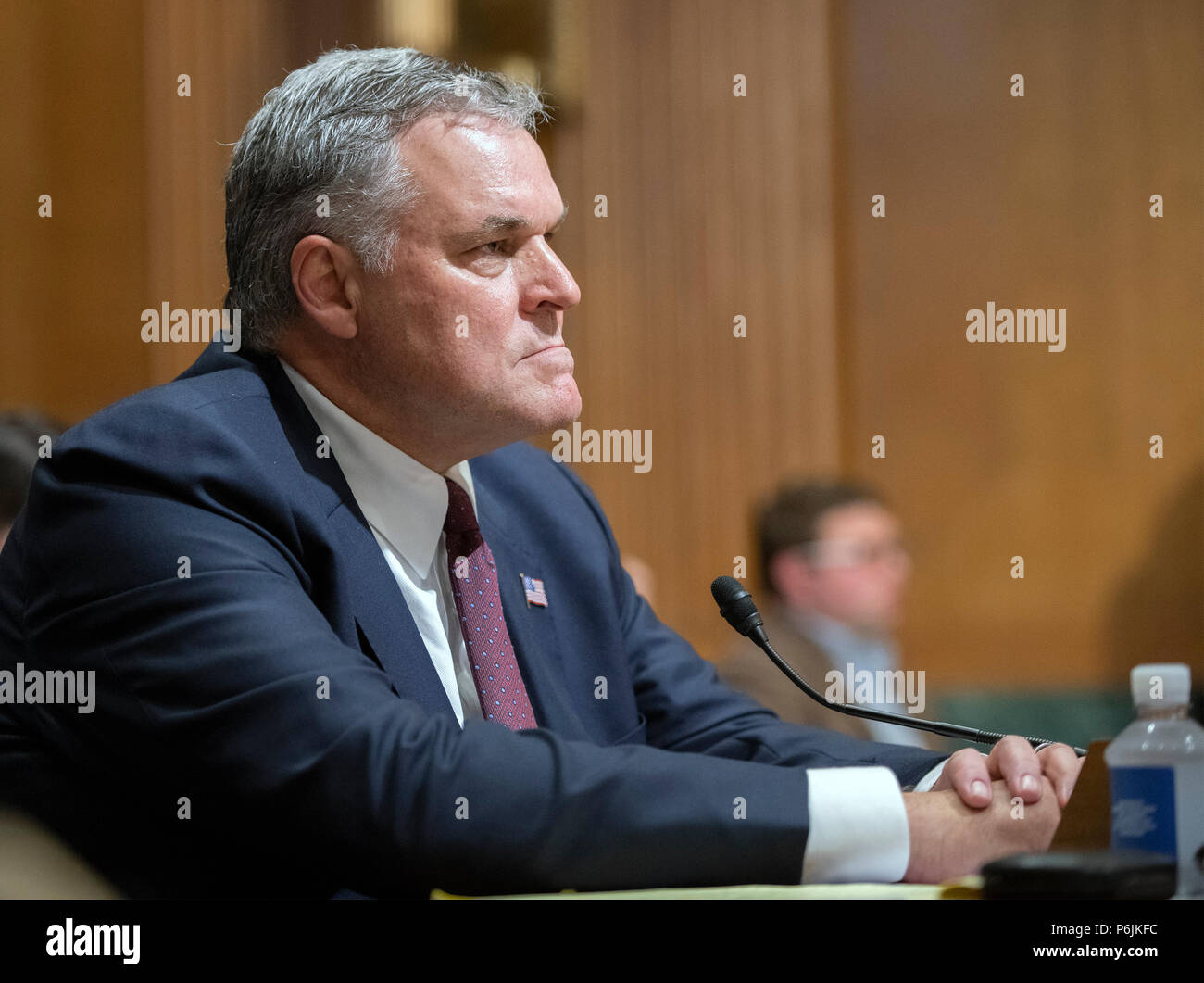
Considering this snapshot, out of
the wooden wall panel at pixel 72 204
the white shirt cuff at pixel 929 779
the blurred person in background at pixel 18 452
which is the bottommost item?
the white shirt cuff at pixel 929 779

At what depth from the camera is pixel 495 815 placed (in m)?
0.97

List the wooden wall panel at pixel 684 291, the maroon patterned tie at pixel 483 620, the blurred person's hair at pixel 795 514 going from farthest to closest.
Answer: the wooden wall panel at pixel 684 291, the blurred person's hair at pixel 795 514, the maroon patterned tie at pixel 483 620

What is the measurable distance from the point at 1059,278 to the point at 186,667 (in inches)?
144

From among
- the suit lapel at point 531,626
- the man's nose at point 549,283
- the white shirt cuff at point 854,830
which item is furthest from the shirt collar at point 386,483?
the white shirt cuff at point 854,830

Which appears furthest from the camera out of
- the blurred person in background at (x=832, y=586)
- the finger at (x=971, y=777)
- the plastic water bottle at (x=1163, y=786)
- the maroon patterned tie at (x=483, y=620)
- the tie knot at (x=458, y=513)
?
the blurred person in background at (x=832, y=586)

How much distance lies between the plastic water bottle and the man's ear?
90 centimetres

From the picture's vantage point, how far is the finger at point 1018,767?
109 cm

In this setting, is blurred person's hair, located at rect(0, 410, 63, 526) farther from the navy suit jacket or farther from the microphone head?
the microphone head

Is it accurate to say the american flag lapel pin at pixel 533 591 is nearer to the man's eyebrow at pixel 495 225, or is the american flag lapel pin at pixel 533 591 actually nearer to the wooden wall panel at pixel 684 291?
the man's eyebrow at pixel 495 225

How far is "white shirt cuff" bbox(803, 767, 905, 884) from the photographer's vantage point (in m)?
0.98

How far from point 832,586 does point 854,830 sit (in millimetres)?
2168

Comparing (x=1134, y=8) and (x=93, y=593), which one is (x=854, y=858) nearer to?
(x=93, y=593)

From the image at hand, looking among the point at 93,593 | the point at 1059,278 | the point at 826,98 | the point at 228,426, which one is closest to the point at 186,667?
the point at 93,593

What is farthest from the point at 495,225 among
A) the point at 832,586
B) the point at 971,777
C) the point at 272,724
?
the point at 832,586
